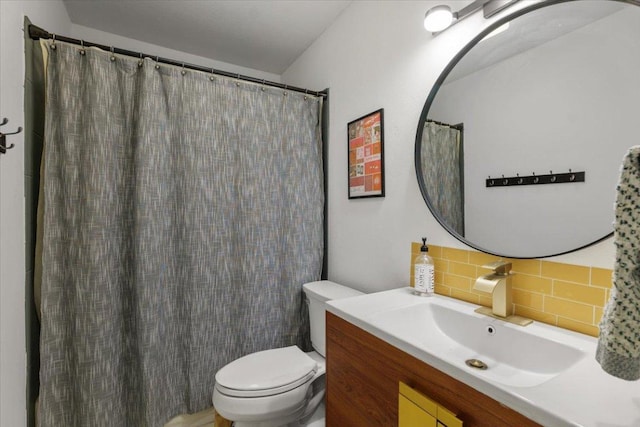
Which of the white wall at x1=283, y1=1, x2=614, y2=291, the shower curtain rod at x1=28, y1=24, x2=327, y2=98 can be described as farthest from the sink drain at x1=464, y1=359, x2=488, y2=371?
the shower curtain rod at x1=28, y1=24, x2=327, y2=98

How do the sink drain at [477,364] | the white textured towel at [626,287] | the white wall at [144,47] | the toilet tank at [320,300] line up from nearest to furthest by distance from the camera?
the white textured towel at [626,287]
the sink drain at [477,364]
the toilet tank at [320,300]
the white wall at [144,47]

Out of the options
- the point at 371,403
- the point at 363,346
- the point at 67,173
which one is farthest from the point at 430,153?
the point at 67,173

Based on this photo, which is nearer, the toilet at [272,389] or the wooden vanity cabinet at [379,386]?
the wooden vanity cabinet at [379,386]

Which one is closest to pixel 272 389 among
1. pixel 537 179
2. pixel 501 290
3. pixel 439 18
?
pixel 501 290

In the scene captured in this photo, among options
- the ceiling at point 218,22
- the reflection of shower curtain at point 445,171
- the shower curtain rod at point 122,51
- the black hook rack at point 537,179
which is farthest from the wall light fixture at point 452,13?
the shower curtain rod at point 122,51

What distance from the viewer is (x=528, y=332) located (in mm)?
804

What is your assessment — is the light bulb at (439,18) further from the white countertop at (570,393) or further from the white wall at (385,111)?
the white countertop at (570,393)

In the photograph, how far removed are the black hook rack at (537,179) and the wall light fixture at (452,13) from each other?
Answer: 22.3 inches

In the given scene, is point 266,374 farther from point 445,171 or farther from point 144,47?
point 144,47

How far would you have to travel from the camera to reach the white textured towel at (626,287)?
0.41 metres

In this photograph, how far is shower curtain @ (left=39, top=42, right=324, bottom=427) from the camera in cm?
129

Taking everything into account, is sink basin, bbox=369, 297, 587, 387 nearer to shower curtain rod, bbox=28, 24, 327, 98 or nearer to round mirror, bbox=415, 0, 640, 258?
round mirror, bbox=415, 0, 640, 258

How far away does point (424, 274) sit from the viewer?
114 cm

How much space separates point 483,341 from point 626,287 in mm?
572
